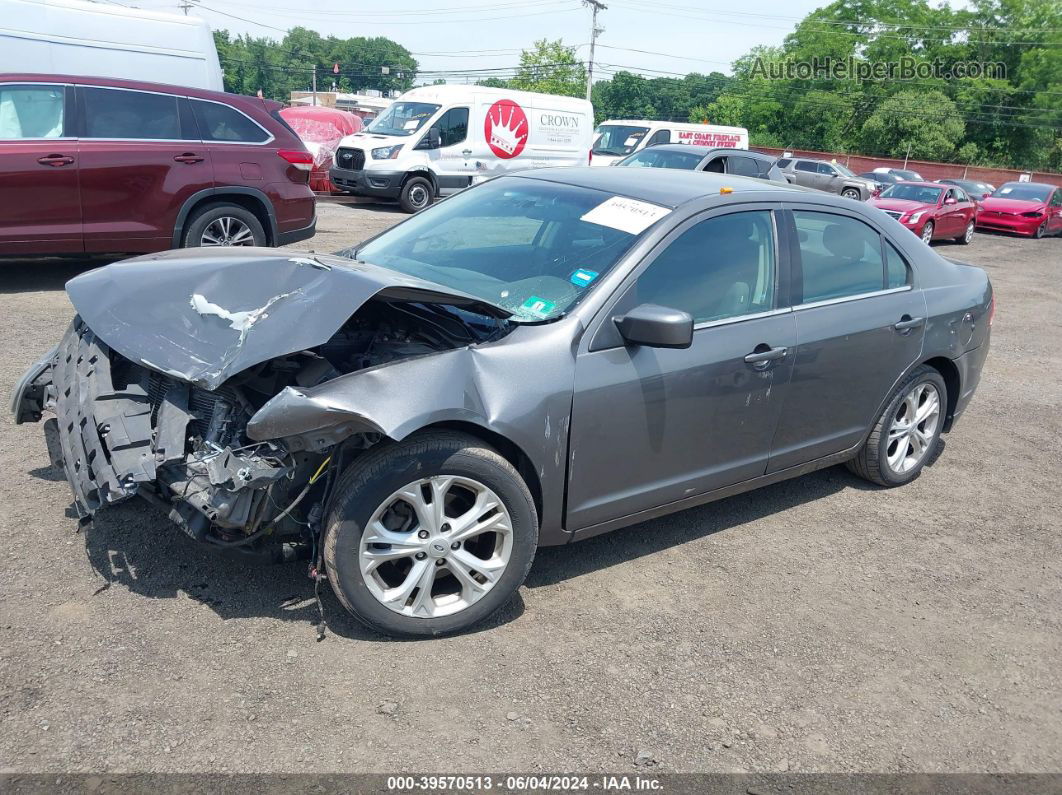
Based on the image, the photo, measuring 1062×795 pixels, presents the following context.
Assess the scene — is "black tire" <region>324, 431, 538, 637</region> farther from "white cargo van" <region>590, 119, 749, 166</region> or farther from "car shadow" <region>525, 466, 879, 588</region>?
"white cargo van" <region>590, 119, 749, 166</region>

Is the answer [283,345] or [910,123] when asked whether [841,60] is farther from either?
[283,345]

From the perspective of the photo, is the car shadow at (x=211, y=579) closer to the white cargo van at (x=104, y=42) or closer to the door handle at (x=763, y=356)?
the door handle at (x=763, y=356)

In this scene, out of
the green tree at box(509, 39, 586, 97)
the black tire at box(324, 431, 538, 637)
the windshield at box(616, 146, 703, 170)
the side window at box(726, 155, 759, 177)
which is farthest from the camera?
the green tree at box(509, 39, 586, 97)

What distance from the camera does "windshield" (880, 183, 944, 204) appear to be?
743 inches

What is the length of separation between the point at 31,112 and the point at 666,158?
9.92 metres

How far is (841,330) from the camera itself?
14.1 ft

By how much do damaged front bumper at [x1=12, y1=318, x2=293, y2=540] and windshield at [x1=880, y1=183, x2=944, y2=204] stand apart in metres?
18.7

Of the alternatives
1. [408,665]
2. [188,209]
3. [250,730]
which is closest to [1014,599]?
[408,665]

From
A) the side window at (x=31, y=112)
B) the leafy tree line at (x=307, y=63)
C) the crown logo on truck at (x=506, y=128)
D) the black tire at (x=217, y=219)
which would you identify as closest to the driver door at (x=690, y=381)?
the black tire at (x=217, y=219)

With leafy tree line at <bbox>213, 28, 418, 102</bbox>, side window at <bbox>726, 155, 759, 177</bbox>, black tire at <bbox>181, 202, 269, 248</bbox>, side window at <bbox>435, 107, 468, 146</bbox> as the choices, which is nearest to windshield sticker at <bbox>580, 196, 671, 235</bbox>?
black tire at <bbox>181, 202, 269, 248</bbox>

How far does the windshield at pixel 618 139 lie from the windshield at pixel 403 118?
5.11m

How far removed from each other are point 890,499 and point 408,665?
3.11 meters

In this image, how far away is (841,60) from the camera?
71.9m

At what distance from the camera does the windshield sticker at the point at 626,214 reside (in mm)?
3830
